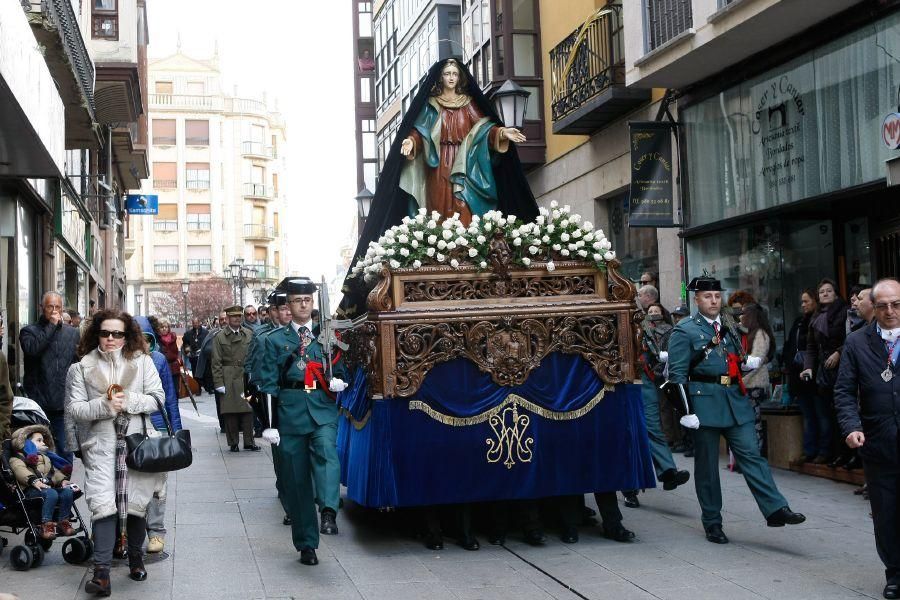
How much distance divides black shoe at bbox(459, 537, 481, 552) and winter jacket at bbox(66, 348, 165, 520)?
2.26 metres

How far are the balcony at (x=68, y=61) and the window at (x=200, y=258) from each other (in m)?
59.3

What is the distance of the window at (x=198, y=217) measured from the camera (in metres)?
80.9

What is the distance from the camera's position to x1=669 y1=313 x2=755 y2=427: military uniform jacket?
27.9 ft

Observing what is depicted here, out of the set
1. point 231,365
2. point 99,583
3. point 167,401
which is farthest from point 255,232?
point 99,583

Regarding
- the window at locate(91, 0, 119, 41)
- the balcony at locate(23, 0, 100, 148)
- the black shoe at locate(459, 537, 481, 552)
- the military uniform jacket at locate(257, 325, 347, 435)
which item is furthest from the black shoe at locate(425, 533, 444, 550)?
the window at locate(91, 0, 119, 41)

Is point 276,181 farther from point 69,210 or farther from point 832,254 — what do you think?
point 832,254

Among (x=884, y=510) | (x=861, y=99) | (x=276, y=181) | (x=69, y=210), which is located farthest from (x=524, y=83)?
(x=276, y=181)

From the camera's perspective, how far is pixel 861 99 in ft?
40.0

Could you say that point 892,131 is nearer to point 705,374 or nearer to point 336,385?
point 705,374

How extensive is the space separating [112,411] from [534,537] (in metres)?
3.15

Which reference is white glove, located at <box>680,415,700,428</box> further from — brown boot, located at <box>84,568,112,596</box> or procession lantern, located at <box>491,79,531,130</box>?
procession lantern, located at <box>491,79,531,130</box>

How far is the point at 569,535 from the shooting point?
859 cm

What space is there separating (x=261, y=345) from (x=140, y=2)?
32.7 metres

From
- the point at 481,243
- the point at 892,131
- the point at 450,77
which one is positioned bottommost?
the point at 481,243
